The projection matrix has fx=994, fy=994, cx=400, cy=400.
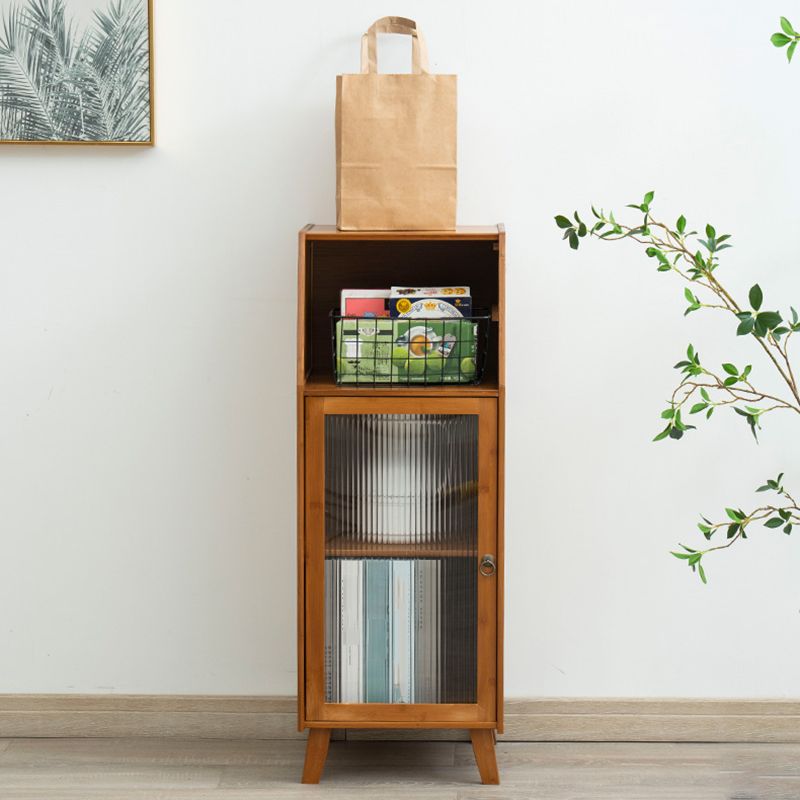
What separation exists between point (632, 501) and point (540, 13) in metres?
1.10

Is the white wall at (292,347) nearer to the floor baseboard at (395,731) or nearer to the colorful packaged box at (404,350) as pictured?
the floor baseboard at (395,731)

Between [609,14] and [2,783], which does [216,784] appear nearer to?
[2,783]

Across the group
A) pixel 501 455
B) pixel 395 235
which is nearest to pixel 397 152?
pixel 395 235

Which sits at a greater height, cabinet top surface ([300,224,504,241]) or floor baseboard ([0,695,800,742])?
cabinet top surface ([300,224,504,241])

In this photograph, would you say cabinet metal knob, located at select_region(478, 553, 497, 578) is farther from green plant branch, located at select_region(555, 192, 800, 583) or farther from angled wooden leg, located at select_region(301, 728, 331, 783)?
angled wooden leg, located at select_region(301, 728, 331, 783)

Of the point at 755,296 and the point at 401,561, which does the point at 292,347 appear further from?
the point at 755,296

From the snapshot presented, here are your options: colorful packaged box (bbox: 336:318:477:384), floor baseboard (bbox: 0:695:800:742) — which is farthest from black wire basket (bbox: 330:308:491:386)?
floor baseboard (bbox: 0:695:800:742)

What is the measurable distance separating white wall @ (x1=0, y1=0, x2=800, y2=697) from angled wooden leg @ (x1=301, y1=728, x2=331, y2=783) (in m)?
0.24

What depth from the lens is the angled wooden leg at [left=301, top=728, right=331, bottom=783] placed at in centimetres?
209

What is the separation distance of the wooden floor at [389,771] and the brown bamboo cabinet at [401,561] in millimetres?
165

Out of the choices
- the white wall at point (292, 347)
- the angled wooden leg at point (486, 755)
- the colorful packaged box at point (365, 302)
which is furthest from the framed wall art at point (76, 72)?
the angled wooden leg at point (486, 755)

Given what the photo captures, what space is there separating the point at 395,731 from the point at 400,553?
537 mm

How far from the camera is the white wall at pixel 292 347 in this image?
217cm

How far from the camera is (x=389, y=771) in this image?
7.09 feet
